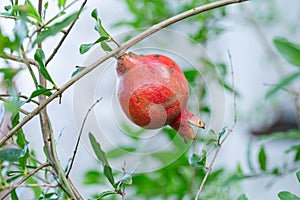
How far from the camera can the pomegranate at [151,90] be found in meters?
0.41

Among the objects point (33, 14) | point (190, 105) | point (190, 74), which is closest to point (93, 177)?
point (190, 74)

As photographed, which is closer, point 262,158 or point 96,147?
point 96,147

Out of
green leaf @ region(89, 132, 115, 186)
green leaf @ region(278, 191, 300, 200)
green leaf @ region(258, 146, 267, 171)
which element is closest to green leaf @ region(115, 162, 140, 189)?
green leaf @ region(89, 132, 115, 186)

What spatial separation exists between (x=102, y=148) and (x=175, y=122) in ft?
0.24

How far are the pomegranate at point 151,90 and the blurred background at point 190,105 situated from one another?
31mm

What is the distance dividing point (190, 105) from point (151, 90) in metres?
0.13

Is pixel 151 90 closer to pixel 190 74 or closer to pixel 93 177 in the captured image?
pixel 190 74

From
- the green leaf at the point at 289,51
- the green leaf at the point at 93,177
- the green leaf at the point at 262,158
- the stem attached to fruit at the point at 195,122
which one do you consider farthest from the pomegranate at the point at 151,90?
the green leaf at the point at 93,177

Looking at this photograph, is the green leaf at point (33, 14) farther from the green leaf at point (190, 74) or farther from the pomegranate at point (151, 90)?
the green leaf at point (190, 74)

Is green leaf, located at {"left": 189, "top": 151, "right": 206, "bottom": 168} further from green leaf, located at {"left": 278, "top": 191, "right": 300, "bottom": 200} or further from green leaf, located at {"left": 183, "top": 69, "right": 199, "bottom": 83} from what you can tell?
green leaf, located at {"left": 183, "top": 69, "right": 199, "bottom": 83}

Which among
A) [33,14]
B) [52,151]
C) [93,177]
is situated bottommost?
[93,177]

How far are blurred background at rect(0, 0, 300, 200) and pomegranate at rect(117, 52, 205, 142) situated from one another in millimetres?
31

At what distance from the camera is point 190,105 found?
0.53 meters

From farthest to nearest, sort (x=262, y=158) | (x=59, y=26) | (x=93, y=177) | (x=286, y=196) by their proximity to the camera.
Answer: (x=93, y=177) → (x=262, y=158) → (x=286, y=196) → (x=59, y=26)
